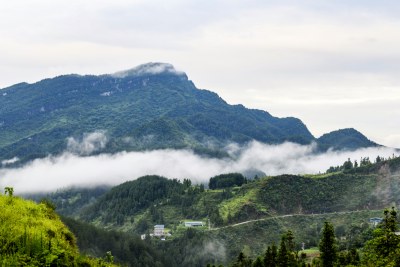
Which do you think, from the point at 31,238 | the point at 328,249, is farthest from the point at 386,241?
the point at 31,238

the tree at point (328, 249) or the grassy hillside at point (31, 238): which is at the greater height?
the grassy hillside at point (31, 238)

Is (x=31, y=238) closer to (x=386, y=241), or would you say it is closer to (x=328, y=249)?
(x=386, y=241)

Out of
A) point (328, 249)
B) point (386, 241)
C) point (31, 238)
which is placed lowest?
point (328, 249)

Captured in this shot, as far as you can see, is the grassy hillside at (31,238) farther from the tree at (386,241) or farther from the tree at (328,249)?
the tree at (328,249)

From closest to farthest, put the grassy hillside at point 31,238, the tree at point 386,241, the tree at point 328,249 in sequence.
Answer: the grassy hillside at point 31,238, the tree at point 386,241, the tree at point 328,249

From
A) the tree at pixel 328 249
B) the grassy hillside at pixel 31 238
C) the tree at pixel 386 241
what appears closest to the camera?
the grassy hillside at pixel 31 238

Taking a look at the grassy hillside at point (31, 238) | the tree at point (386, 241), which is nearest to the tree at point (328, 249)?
the tree at point (386, 241)

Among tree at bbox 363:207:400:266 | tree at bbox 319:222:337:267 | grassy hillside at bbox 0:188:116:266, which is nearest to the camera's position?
grassy hillside at bbox 0:188:116:266

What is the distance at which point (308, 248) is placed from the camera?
198 m

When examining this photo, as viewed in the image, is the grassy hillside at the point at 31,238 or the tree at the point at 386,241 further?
the tree at the point at 386,241

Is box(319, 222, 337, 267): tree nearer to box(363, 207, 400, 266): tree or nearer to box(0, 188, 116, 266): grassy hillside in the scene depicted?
box(363, 207, 400, 266): tree

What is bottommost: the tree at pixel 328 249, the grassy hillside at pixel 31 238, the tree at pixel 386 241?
the tree at pixel 328 249

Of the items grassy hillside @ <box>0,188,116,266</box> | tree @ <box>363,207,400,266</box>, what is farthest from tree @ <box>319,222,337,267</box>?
grassy hillside @ <box>0,188,116,266</box>

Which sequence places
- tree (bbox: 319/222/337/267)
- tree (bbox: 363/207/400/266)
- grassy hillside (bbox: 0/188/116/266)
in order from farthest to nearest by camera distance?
tree (bbox: 319/222/337/267) < tree (bbox: 363/207/400/266) < grassy hillside (bbox: 0/188/116/266)
